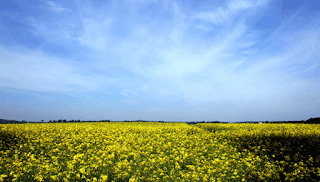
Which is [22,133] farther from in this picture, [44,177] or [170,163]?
[170,163]

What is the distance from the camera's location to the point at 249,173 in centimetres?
878

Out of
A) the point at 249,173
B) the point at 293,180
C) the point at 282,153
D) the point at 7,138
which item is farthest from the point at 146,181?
the point at 7,138

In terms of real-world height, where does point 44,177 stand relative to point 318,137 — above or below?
below

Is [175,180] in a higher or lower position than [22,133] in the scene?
lower

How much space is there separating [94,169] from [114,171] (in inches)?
32.2

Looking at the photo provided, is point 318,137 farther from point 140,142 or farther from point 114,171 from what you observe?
point 114,171

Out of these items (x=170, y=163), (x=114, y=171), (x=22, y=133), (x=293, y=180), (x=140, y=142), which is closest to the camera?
(x=114, y=171)

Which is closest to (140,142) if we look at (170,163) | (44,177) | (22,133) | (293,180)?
(170,163)

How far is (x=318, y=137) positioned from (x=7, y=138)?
73.8 ft

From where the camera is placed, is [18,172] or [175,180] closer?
[175,180]

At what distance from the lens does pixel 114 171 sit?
25.0ft

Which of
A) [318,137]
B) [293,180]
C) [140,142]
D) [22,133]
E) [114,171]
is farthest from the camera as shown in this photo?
[22,133]

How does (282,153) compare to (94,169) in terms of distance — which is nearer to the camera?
(94,169)

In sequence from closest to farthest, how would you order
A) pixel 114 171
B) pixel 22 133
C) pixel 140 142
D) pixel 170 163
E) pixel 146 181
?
1. pixel 146 181
2. pixel 114 171
3. pixel 170 163
4. pixel 140 142
5. pixel 22 133
